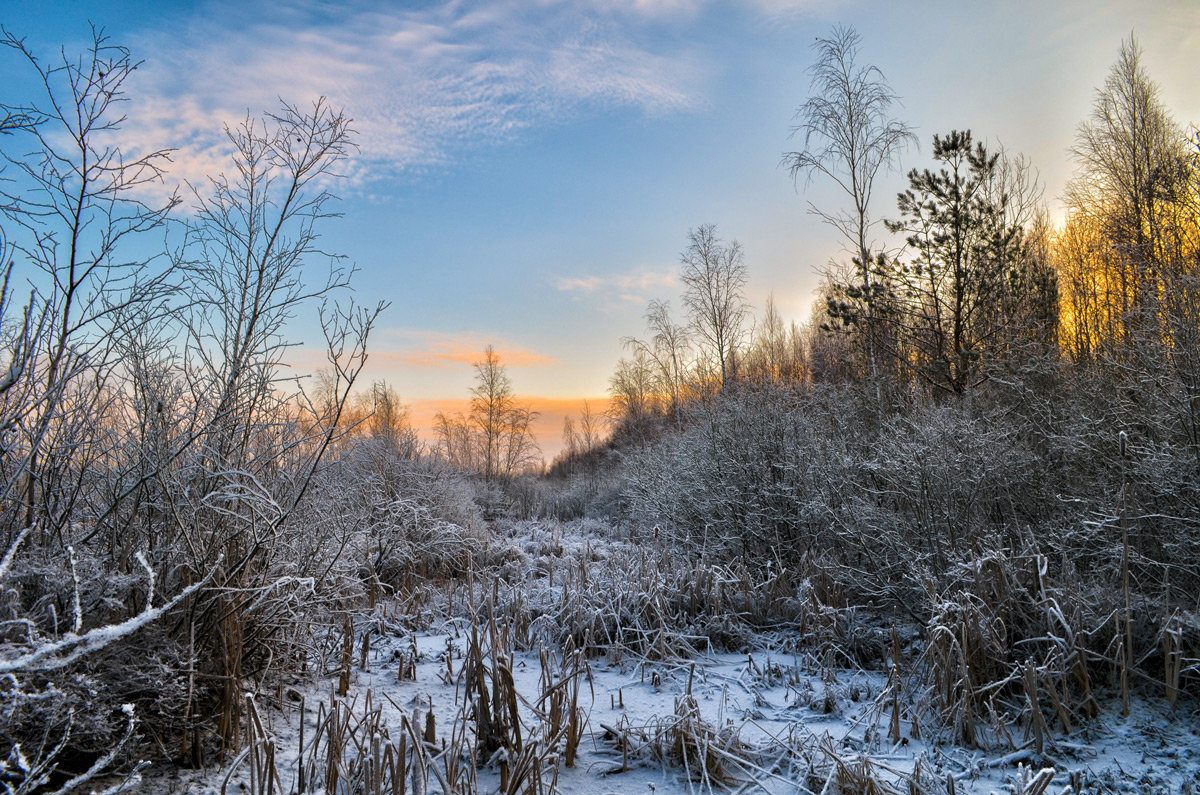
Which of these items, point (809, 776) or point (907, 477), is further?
point (907, 477)

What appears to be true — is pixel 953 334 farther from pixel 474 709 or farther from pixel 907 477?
pixel 474 709

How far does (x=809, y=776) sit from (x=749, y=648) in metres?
2.33

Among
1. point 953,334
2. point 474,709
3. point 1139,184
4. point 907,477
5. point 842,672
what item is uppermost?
point 1139,184

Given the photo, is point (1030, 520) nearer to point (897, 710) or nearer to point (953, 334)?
point (897, 710)

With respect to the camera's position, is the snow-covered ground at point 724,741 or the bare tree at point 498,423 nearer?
the snow-covered ground at point 724,741

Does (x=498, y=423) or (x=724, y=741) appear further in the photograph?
(x=498, y=423)

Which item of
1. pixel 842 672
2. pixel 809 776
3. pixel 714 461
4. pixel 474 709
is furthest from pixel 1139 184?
pixel 474 709

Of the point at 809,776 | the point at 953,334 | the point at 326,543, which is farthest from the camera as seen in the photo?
the point at 953,334

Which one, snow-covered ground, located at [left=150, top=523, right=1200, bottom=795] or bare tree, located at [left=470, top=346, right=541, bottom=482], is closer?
snow-covered ground, located at [left=150, top=523, right=1200, bottom=795]

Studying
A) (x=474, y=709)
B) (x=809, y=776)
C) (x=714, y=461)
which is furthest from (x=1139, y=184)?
(x=474, y=709)

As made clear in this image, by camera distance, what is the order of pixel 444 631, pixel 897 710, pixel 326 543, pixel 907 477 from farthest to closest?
1. pixel 444 631
2. pixel 907 477
3. pixel 326 543
4. pixel 897 710

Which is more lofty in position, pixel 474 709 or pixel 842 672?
pixel 474 709

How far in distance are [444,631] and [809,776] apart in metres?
3.92

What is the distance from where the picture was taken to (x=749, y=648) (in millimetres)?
5359
